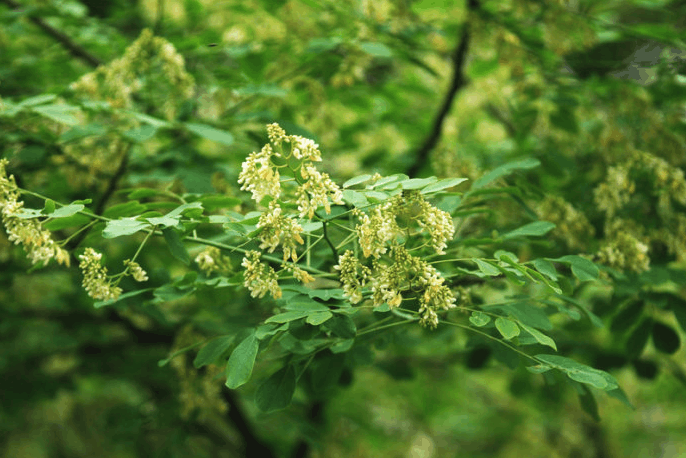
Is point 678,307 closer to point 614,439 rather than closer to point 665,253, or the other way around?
point 665,253

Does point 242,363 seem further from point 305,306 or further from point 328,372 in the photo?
point 328,372

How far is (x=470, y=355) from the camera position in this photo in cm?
296

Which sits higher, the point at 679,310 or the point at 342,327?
the point at 342,327

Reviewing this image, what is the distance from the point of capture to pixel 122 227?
1.41m

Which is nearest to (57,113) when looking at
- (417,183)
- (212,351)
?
(212,351)

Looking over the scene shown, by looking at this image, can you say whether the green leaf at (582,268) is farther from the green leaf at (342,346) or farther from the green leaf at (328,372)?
the green leaf at (328,372)

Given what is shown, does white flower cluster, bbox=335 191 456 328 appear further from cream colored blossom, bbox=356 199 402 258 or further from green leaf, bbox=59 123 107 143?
green leaf, bbox=59 123 107 143

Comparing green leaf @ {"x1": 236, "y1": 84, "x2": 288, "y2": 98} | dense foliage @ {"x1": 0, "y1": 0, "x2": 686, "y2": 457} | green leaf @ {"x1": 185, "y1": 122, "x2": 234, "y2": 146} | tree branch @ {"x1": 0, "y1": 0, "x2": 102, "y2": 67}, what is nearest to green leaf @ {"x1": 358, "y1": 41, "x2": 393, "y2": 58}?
dense foliage @ {"x1": 0, "y1": 0, "x2": 686, "y2": 457}

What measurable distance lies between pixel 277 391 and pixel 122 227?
1.86 feet

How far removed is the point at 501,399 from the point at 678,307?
3.77 meters

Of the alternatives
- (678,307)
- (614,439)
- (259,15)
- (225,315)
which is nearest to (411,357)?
(225,315)

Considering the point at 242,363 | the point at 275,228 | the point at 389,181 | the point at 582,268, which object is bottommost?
the point at 242,363

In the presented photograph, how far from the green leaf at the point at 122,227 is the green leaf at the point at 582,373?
3.29ft

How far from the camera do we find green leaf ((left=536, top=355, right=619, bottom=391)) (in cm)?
141
